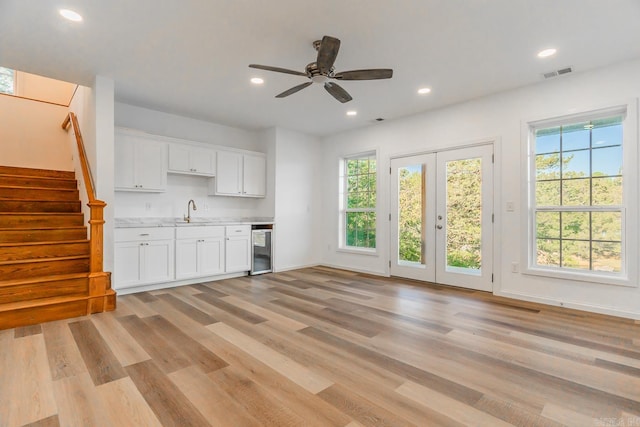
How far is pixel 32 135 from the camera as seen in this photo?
5551 millimetres

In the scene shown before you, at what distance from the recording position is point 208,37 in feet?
9.82

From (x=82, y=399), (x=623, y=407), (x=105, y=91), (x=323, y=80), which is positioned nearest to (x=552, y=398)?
(x=623, y=407)

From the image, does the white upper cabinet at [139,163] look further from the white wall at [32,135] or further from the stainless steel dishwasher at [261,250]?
the white wall at [32,135]

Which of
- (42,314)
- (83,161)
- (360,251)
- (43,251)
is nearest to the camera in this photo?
(42,314)

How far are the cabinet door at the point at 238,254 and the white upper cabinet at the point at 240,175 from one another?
2.95ft

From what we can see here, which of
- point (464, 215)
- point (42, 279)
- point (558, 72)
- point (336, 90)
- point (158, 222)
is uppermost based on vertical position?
point (558, 72)

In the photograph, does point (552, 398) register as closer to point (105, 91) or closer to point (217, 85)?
point (217, 85)

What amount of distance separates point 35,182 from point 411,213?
230 inches

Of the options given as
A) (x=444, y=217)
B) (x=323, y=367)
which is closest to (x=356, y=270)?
(x=444, y=217)

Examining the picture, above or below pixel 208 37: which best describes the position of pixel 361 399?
below

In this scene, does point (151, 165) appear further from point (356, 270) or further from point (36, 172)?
point (356, 270)

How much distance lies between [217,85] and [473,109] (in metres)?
3.62

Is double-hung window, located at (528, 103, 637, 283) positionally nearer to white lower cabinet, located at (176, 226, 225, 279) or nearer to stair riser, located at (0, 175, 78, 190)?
white lower cabinet, located at (176, 226, 225, 279)

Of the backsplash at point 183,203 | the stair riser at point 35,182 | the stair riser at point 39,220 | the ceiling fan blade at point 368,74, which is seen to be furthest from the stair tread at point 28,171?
the ceiling fan blade at point 368,74
